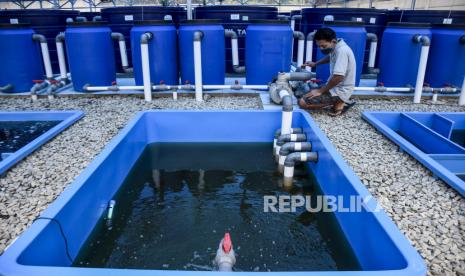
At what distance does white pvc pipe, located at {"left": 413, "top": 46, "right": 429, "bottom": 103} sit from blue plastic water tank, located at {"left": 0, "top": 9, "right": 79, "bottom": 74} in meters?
5.87

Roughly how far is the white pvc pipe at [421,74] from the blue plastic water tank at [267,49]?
1709 mm

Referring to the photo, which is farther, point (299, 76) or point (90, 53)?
point (90, 53)

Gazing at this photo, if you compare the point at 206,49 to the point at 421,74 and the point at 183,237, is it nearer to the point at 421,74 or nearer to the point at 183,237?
the point at 421,74

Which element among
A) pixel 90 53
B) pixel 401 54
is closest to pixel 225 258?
pixel 90 53

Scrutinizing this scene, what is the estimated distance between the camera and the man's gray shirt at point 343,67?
3609mm

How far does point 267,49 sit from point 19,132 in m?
3.30

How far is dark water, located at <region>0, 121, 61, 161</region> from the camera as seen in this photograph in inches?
142

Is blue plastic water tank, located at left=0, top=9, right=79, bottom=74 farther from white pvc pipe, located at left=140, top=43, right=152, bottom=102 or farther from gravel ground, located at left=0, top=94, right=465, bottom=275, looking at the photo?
white pvc pipe, located at left=140, top=43, right=152, bottom=102

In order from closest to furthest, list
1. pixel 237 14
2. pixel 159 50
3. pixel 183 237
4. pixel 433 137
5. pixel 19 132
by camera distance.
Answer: pixel 183 237 → pixel 433 137 → pixel 19 132 → pixel 159 50 → pixel 237 14

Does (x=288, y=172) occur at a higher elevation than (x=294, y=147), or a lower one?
lower

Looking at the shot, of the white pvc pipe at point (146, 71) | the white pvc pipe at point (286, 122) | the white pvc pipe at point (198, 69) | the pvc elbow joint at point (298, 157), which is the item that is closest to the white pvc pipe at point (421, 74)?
the white pvc pipe at point (286, 122)

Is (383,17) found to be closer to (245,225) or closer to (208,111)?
(208,111)

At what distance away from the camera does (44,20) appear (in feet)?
19.1

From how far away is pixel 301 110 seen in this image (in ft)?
13.1
